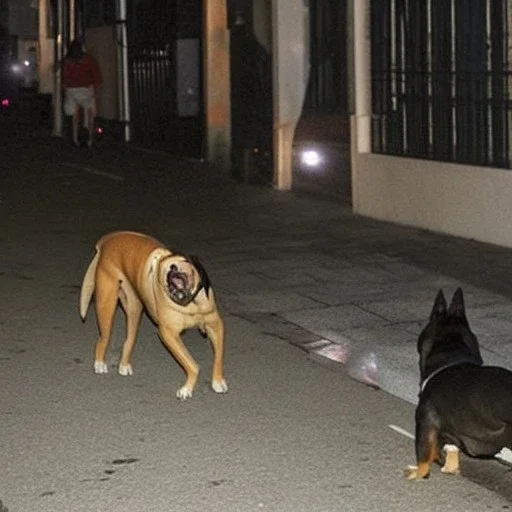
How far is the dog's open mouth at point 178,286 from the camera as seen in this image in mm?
7617

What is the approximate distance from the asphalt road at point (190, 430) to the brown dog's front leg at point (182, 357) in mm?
69

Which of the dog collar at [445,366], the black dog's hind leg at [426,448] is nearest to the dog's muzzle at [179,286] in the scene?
the dog collar at [445,366]

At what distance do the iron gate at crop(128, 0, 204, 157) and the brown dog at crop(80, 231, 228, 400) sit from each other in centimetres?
1267

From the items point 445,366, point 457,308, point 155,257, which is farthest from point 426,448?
point 155,257

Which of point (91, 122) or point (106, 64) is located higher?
point (106, 64)

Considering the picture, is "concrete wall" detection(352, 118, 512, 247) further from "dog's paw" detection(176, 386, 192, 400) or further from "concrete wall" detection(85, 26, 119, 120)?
"concrete wall" detection(85, 26, 119, 120)

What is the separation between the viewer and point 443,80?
13914 mm

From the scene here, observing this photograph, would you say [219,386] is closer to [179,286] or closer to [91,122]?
[179,286]

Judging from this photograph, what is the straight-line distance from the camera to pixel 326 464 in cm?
686

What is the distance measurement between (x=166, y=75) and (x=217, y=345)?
1519cm

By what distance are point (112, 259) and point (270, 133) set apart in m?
9.76

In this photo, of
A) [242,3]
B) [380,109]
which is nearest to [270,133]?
[242,3]

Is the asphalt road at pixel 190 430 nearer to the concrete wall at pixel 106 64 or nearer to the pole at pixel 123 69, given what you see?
the pole at pixel 123 69

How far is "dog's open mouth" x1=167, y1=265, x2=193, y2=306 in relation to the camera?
7617 mm
